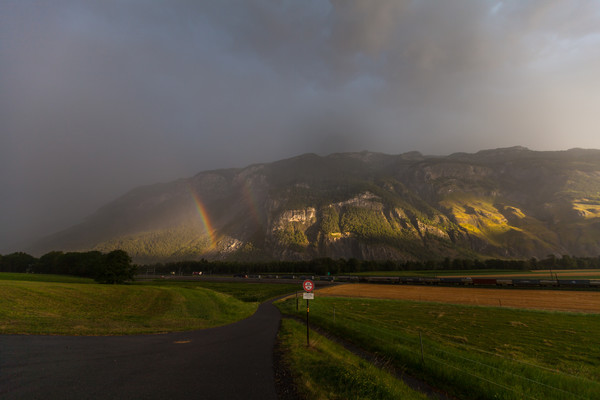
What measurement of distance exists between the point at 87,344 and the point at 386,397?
15.8 meters

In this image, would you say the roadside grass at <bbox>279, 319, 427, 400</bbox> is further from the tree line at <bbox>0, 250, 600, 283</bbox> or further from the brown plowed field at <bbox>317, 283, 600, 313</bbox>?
the tree line at <bbox>0, 250, 600, 283</bbox>

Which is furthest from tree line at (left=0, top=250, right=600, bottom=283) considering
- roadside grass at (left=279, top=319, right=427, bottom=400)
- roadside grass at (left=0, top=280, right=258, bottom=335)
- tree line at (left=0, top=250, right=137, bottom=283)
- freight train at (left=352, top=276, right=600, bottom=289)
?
roadside grass at (left=279, top=319, right=427, bottom=400)

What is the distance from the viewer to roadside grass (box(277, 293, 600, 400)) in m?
11.3

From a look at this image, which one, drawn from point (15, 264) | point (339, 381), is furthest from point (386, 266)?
point (15, 264)

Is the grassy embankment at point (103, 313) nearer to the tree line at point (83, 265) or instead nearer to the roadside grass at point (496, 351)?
the roadside grass at point (496, 351)

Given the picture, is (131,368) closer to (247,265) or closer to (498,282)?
(498,282)

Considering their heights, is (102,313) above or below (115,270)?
below

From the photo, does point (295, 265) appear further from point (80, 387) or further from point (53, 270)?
point (80, 387)

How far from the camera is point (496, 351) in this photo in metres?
18.3

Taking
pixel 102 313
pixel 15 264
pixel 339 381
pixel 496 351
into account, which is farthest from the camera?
pixel 15 264

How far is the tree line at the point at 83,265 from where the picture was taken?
71.3m

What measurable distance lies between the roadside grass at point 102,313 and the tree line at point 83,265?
129ft

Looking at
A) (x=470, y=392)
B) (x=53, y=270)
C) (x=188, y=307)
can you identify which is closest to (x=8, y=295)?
(x=188, y=307)

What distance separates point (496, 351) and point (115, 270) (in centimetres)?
8427
